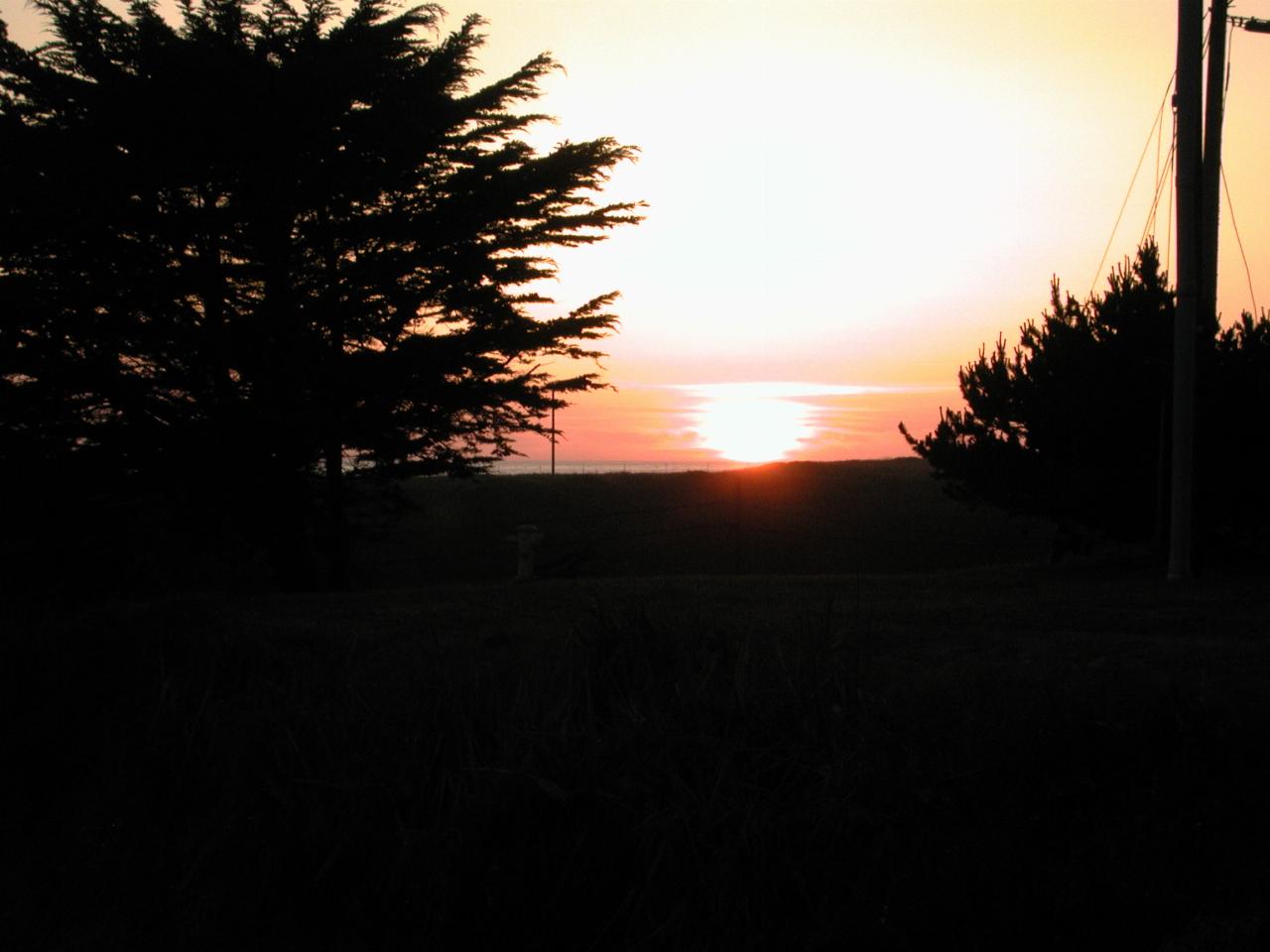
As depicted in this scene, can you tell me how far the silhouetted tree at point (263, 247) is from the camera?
16.2m

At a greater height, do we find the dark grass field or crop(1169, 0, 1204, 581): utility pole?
crop(1169, 0, 1204, 581): utility pole

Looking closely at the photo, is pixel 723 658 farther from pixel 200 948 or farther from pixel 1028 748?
pixel 200 948

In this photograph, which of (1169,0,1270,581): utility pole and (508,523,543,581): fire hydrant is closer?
(1169,0,1270,581): utility pole

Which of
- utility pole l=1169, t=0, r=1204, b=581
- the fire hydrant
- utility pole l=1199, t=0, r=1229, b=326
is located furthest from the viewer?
the fire hydrant

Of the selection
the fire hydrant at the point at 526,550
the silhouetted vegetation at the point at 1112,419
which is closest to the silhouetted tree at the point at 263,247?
the fire hydrant at the point at 526,550

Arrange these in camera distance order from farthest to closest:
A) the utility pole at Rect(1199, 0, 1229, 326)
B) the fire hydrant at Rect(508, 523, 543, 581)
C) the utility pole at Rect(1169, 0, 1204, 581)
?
the fire hydrant at Rect(508, 523, 543, 581) → the utility pole at Rect(1199, 0, 1229, 326) → the utility pole at Rect(1169, 0, 1204, 581)

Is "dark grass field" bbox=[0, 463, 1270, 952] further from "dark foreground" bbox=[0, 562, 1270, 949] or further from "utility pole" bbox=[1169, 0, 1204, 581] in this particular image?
"utility pole" bbox=[1169, 0, 1204, 581]

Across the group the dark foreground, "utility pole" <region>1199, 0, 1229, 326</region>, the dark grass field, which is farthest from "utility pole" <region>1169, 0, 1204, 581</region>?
the dark foreground

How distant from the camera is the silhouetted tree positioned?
1623cm

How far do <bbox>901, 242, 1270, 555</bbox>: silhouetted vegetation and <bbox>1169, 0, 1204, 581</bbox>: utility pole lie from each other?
1.49 meters

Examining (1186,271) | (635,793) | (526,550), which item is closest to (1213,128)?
(1186,271)

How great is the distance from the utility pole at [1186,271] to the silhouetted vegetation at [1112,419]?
149 cm

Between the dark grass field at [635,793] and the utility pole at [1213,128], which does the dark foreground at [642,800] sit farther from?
the utility pole at [1213,128]

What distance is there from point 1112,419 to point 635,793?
14794 mm
